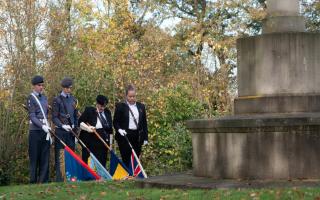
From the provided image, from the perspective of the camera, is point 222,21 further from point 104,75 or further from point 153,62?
point 104,75

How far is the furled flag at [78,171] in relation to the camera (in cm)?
1183

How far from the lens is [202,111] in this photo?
1794 cm

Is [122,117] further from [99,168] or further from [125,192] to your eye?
[125,192]

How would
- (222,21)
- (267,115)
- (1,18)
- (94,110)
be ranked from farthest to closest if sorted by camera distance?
(222,21)
(1,18)
(94,110)
(267,115)

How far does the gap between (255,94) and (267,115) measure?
0.67 m

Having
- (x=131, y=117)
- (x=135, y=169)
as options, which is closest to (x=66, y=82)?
(x=131, y=117)

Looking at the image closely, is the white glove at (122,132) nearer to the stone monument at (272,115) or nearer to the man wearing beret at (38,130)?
the man wearing beret at (38,130)

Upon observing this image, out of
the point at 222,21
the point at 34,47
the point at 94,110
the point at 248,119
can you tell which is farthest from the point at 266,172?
the point at 222,21

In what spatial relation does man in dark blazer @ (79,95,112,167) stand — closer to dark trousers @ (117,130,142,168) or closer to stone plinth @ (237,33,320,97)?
dark trousers @ (117,130,142,168)

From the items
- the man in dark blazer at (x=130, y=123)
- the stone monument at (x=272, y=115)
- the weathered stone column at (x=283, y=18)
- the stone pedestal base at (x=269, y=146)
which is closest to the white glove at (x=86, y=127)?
the man in dark blazer at (x=130, y=123)

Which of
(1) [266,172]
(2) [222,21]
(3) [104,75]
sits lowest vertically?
(1) [266,172]

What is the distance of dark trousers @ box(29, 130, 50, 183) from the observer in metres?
11.7

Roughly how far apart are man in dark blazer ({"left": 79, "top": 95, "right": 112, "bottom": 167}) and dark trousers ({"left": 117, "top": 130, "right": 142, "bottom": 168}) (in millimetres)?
370

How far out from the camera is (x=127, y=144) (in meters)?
12.4
